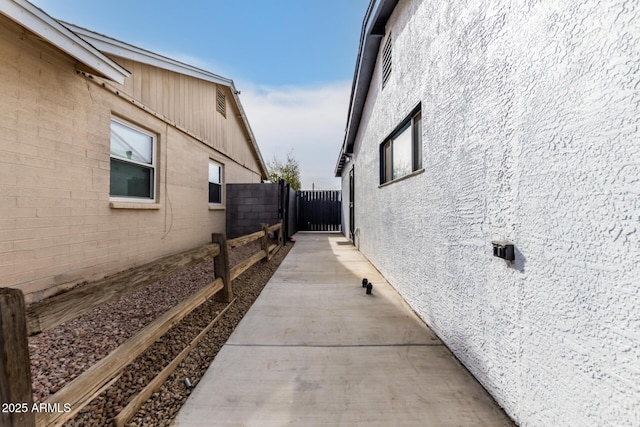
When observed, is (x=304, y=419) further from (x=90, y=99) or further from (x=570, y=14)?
(x=90, y=99)

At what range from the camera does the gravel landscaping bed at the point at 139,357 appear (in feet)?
5.98

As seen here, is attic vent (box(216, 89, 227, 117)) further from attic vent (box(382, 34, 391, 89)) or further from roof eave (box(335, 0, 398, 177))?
attic vent (box(382, 34, 391, 89))

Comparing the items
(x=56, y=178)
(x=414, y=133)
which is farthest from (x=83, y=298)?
(x=414, y=133)

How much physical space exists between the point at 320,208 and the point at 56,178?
11.6 m

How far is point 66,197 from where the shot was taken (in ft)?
12.3

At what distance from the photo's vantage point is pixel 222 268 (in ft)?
12.2

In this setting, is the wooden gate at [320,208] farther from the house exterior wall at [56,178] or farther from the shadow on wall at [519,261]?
the shadow on wall at [519,261]

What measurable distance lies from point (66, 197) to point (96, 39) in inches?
108

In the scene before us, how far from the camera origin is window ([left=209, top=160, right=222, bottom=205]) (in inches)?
342

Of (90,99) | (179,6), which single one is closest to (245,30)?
(179,6)

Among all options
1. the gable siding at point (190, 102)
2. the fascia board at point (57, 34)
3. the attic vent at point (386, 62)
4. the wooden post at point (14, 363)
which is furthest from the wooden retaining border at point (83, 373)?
the attic vent at point (386, 62)

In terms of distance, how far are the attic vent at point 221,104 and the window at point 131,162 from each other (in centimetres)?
388

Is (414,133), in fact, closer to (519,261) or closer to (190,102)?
(519,261)

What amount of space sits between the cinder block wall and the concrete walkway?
5.73 metres
